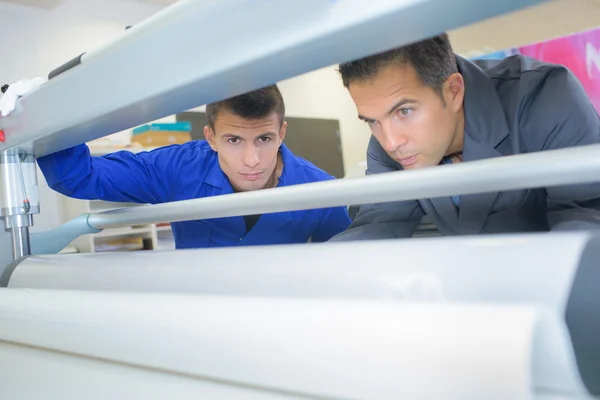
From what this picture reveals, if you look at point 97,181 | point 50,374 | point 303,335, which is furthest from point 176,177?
point 303,335

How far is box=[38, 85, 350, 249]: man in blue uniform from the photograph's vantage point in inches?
49.6

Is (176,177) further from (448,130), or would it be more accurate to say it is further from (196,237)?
(448,130)

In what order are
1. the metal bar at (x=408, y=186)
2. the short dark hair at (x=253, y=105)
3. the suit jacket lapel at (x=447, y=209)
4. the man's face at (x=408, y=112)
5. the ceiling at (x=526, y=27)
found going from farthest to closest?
the ceiling at (x=526, y=27), the short dark hair at (x=253, y=105), the suit jacket lapel at (x=447, y=209), the man's face at (x=408, y=112), the metal bar at (x=408, y=186)

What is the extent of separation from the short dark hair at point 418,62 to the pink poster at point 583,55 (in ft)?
5.96

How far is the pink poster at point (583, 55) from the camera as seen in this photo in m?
2.58

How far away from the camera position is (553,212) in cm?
83

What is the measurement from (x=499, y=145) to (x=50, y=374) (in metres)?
0.91

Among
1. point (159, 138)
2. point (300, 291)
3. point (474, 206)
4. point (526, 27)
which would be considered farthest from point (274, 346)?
point (526, 27)

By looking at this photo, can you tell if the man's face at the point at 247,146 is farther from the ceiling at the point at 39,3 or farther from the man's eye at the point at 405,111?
the ceiling at the point at 39,3

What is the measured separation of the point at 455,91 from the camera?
1124 mm

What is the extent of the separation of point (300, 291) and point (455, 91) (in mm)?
761

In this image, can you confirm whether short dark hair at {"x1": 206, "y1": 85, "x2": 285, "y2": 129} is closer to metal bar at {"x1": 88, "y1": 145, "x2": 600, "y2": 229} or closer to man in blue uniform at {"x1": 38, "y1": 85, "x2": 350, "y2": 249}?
man in blue uniform at {"x1": 38, "y1": 85, "x2": 350, "y2": 249}

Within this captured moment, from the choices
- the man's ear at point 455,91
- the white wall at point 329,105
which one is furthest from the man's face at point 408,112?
the white wall at point 329,105

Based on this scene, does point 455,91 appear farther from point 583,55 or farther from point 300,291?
point 583,55
